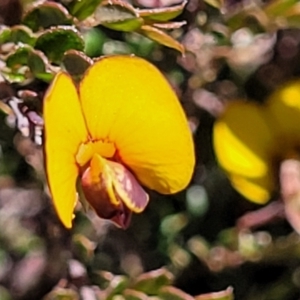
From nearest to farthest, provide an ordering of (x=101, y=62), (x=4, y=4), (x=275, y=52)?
(x=101, y=62) < (x=4, y=4) < (x=275, y=52)

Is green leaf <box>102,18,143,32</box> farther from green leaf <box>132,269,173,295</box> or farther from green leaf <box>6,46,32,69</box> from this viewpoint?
green leaf <box>132,269,173,295</box>

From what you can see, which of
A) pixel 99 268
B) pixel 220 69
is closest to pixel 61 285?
pixel 99 268

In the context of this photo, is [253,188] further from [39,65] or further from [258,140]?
[39,65]

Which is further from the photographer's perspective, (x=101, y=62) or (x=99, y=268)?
(x=99, y=268)

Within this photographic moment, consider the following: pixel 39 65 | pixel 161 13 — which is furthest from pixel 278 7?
pixel 39 65

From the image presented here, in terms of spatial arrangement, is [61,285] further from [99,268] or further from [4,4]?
[4,4]

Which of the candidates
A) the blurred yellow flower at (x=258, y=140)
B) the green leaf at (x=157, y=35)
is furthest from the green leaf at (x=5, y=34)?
the blurred yellow flower at (x=258, y=140)

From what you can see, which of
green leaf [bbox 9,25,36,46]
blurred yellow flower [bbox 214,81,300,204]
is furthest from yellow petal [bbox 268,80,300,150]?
green leaf [bbox 9,25,36,46]

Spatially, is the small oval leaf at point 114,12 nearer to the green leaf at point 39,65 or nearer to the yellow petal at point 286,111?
the green leaf at point 39,65
